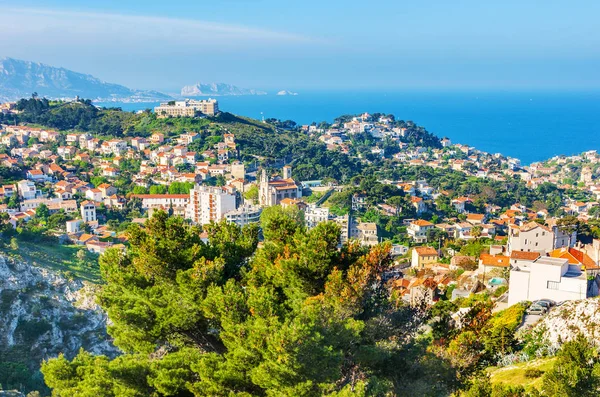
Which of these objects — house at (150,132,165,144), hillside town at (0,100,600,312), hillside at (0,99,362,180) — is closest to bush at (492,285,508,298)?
hillside town at (0,100,600,312)

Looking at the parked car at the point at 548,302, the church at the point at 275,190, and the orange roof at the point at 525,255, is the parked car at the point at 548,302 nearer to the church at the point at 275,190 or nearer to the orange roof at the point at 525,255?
the orange roof at the point at 525,255

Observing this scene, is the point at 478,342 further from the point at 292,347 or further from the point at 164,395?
the point at 164,395

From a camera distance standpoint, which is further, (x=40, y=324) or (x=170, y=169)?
(x=170, y=169)

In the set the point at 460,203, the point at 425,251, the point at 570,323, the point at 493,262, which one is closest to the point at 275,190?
the point at 460,203

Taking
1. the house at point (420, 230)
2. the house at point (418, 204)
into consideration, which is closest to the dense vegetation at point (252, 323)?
the house at point (420, 230)

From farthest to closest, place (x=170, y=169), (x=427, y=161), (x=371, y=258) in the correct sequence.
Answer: (x=427, y=161), (x=170, y=169), (x=371, y=258)

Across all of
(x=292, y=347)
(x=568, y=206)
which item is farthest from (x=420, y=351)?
(x=568, y=206)
